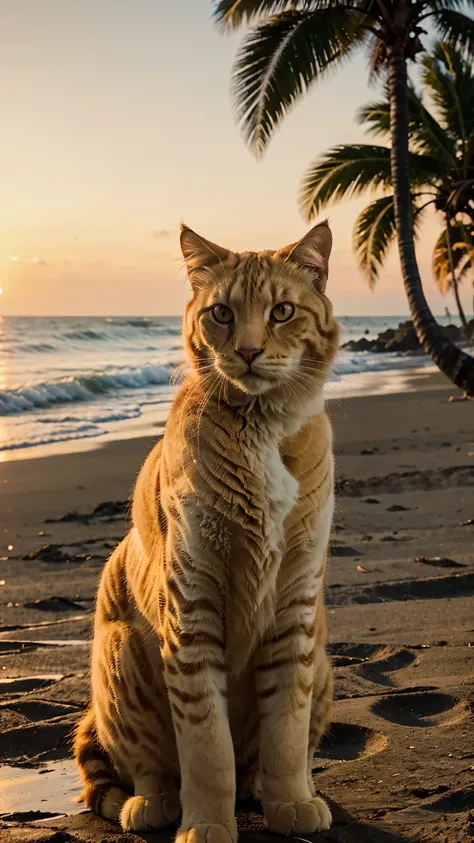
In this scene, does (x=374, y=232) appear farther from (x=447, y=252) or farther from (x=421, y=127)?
(x=447, y=252)

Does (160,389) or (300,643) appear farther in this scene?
(160,389)

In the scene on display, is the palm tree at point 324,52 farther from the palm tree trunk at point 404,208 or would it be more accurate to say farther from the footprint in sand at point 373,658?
the footprint in sand at point 373,658

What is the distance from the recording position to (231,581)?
2949 millimetres

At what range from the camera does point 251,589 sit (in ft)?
9.55

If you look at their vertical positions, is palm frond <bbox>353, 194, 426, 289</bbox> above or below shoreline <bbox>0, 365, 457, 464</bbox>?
above

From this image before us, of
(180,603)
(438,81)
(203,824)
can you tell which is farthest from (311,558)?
(438,81)

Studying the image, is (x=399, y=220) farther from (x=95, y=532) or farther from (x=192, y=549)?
(x=192, y=549)

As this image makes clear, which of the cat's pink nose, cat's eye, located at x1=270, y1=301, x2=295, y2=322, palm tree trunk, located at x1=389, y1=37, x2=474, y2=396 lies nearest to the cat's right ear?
cat's eye, located at x1=270, y1=301, x2=295, y2=322

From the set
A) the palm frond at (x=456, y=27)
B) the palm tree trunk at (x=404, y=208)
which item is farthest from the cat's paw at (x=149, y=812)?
the palm frond at (x=456, y=27)

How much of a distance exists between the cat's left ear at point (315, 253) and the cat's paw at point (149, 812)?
196 cm

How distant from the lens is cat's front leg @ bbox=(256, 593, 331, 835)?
9.64ft

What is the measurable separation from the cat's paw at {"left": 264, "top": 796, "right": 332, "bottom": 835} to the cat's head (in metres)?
1.40

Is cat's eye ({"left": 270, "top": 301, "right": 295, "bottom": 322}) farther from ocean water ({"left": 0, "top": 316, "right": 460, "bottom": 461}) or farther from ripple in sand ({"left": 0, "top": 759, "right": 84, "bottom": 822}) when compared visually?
ripple in sand ({"left": 0, "top": 759, "right": 84, "bottom": 822})

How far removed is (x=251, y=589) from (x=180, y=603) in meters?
0.24
